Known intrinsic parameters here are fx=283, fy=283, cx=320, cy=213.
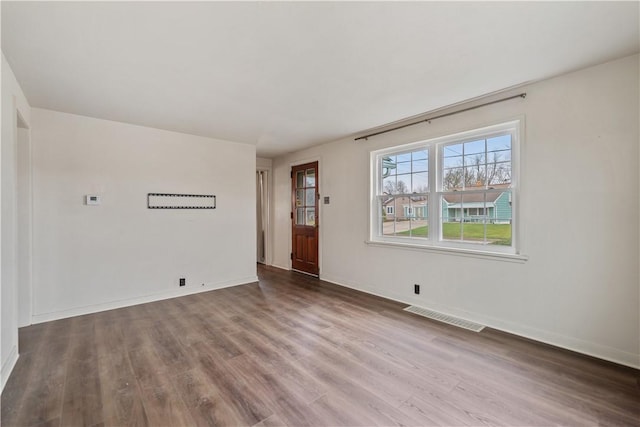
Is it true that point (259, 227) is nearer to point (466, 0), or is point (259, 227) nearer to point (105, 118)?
point (105, 118)

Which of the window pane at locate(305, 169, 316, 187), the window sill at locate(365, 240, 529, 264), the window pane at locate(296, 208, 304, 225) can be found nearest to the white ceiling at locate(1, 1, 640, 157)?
the window sill at locate(365, 240, 529, 264)

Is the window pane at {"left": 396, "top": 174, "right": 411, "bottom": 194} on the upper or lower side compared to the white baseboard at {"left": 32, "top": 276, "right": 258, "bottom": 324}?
upper

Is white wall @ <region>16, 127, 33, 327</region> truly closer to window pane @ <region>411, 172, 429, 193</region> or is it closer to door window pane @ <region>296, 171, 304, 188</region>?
door window pane @ <region>296, 171, 304, 188</region>

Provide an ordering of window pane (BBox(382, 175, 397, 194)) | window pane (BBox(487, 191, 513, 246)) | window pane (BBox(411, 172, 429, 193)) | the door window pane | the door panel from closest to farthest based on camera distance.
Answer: window pane (BBox(487, 191, 513, 246))
window pane (BBox(411, 172, 429, 193))
window pane (BBox(382, 175, 397, 194))
the door panel
the door window pane

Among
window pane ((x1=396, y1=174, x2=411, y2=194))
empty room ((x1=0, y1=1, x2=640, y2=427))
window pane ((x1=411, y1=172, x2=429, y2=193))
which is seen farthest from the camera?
window pane ((x1=396, y1=174, x2=411, y2=194))

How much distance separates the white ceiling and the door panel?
7.21 feet

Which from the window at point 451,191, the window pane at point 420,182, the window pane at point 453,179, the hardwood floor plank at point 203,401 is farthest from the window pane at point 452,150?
the hardwood floor plank at point 203,401

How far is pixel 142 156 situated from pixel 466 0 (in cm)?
394

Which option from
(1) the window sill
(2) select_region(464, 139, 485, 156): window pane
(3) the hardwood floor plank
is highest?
(2) select_region(464, 139, 485, 156): window pane

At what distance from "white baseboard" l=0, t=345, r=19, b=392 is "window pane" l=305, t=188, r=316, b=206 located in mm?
3991

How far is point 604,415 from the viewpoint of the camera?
1.71m

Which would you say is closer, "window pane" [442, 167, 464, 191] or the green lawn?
the green lawn

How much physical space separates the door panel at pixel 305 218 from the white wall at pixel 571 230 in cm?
231

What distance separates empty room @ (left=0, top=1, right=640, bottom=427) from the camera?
5.84 feet
